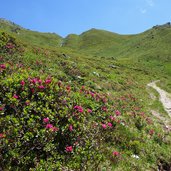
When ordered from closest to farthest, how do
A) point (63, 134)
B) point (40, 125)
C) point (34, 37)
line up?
point (40, 125) < point (63, 134) < point (34, 37)

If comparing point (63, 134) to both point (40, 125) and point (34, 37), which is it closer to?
point (40, 125)

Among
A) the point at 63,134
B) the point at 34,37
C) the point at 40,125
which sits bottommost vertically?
the point at 63,134

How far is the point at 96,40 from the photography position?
133 metres

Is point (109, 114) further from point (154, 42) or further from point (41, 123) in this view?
point (154, 42)

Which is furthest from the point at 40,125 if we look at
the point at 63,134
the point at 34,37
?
the point at 34,37

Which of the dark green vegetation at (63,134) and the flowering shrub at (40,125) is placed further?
the dark green vegetation at (63,134)

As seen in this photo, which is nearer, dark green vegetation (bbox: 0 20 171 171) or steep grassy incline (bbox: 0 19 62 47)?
dark green vegetation (bbox: 0 20 171 171)

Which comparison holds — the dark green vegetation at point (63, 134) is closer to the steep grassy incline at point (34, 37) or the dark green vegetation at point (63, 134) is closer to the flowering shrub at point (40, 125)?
the flowering shrub at point (40, 125)

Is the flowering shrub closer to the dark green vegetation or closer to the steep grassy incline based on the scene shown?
the dark green vegetation

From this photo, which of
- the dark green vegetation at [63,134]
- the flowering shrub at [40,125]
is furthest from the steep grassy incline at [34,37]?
the flowering shrub at [40,125]

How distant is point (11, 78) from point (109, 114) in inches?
242

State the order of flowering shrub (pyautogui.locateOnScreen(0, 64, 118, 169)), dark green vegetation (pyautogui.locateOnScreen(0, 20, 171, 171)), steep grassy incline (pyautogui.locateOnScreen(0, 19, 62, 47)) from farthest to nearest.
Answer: steep grassy incline (pyautogui.locateOnScreen(0, 19, 62, 47))
dark green vegetation (pyautogui.locateOnScreen(0, 20, 171, 171))
flowering shrub (pyautogui.locateOnScreen(0, 64, 118, 169))

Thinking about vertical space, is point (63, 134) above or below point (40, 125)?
below

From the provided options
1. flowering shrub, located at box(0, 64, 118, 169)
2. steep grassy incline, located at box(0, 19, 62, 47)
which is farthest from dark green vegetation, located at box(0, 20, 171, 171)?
steep grassy incline, located at box(0, 19, 62, 47)
